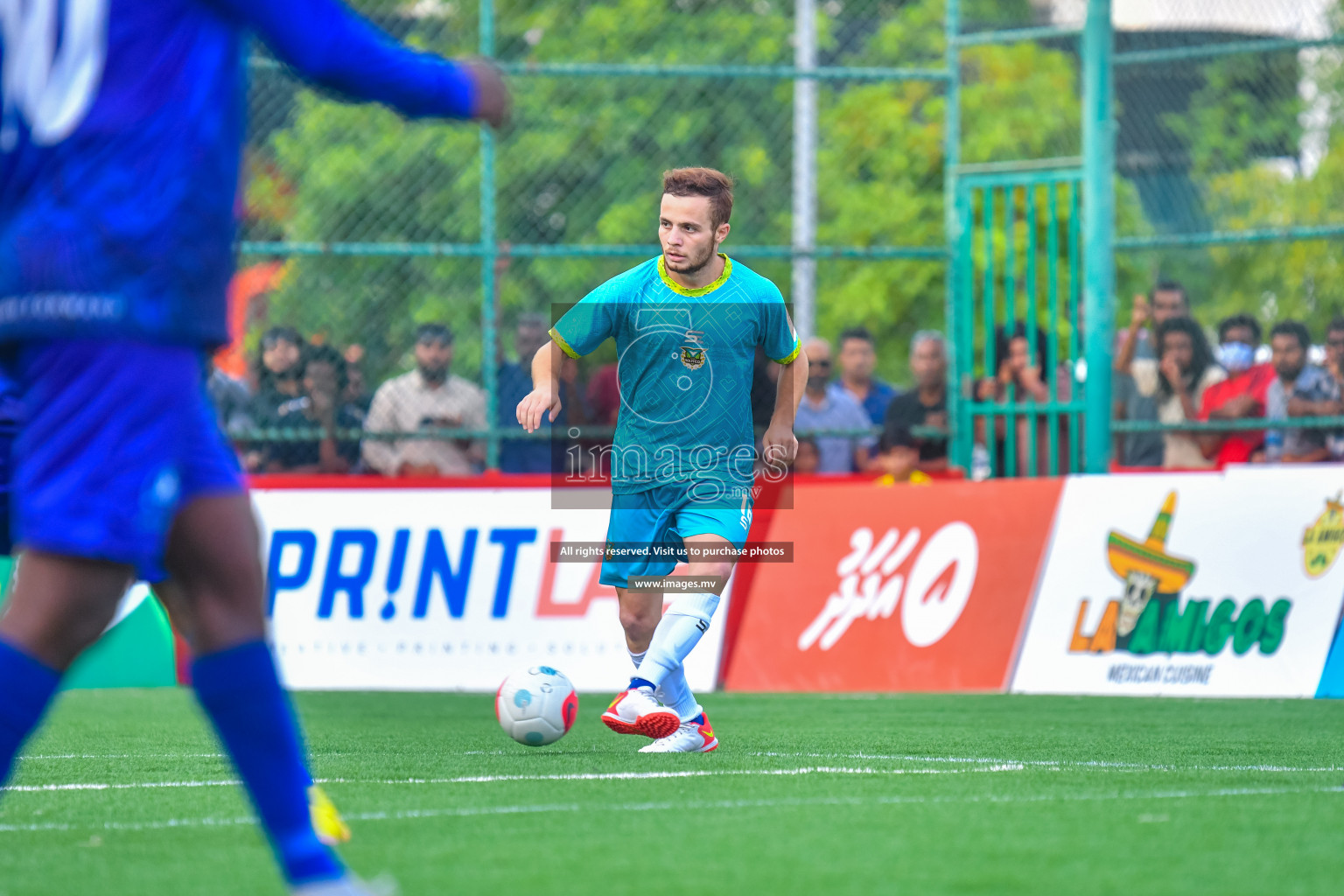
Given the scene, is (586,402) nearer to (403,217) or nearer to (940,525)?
(403,217)

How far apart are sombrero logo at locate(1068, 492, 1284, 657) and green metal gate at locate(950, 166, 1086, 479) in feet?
5.07

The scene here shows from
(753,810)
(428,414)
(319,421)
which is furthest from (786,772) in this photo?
(319,421)

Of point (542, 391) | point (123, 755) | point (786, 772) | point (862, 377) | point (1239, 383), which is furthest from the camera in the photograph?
point (862, 377)

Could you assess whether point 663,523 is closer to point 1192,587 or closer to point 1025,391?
point 1192,587

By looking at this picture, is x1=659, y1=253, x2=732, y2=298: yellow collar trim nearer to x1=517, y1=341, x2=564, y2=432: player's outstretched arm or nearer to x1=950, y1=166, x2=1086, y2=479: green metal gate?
x1=517, y1=341, x2=564, y2=432: player's outstretched arm

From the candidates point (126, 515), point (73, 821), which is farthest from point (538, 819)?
point (126, 515)

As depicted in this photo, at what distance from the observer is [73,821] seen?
5035 mm

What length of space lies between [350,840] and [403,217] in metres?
7.59

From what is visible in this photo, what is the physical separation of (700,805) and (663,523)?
2122mm

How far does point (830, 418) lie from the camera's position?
1223 cm

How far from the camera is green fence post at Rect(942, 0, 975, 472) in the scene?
12227mm

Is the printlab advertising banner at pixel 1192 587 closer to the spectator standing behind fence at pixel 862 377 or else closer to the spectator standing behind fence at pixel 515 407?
the spectator standing behind fence at pixel 862 377

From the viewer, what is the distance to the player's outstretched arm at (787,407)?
7.31 meters

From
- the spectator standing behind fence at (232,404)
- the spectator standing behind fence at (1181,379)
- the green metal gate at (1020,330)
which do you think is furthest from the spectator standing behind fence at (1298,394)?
the spectator standing behind fence at (232,404)
